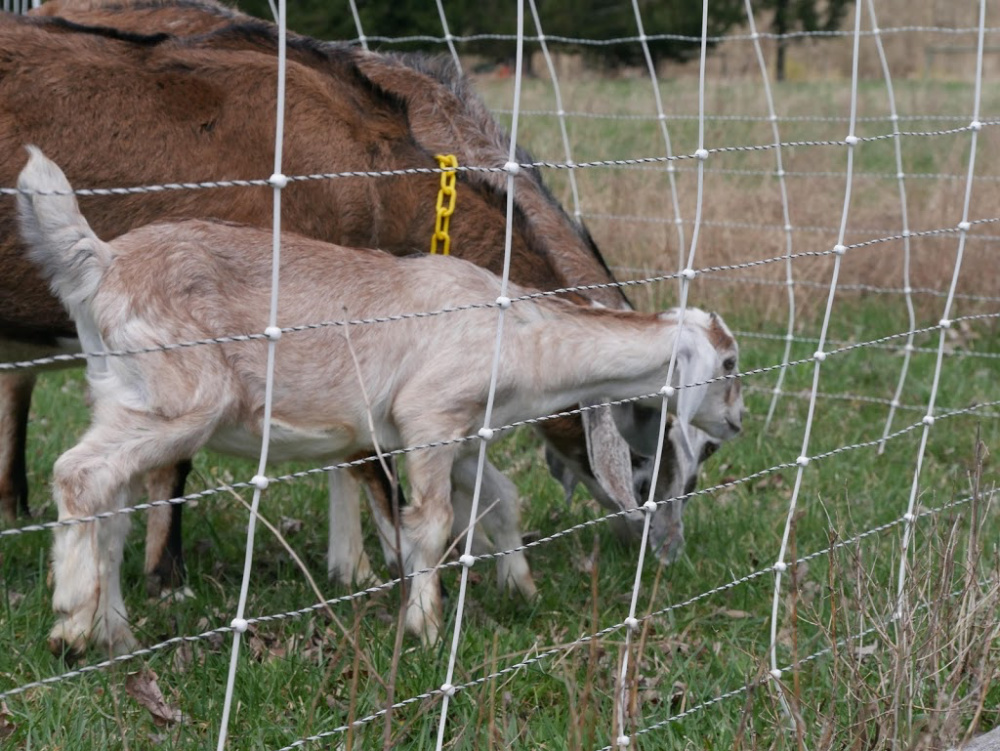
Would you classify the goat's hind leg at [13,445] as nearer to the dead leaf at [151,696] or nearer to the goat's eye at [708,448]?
the dead leaf at [151,696]

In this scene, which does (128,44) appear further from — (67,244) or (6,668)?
(6,668)

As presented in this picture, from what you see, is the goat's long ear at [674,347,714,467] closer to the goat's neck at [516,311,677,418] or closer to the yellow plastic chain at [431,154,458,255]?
the goat's neck at [516,311,677,418]

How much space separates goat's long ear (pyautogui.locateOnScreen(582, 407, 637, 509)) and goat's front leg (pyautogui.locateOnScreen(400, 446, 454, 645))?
76cm

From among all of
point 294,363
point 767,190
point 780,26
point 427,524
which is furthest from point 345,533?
point 780,26

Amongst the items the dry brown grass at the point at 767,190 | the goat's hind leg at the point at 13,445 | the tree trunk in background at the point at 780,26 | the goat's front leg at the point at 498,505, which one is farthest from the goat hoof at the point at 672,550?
the tree trunk in background at the point at 780,26

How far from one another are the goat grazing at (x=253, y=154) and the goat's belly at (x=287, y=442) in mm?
675

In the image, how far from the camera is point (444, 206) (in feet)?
16.3

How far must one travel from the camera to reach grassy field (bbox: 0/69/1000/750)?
11.0ft

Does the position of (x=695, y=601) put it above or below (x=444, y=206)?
below

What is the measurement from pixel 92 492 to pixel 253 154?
57.5 inches

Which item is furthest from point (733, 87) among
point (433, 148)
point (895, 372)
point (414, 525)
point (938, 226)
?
point (414, 525)

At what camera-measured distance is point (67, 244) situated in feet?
12.1

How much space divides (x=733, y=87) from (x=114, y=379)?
1323 centimetres

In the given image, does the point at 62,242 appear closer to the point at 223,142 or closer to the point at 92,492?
the point at 92,492
